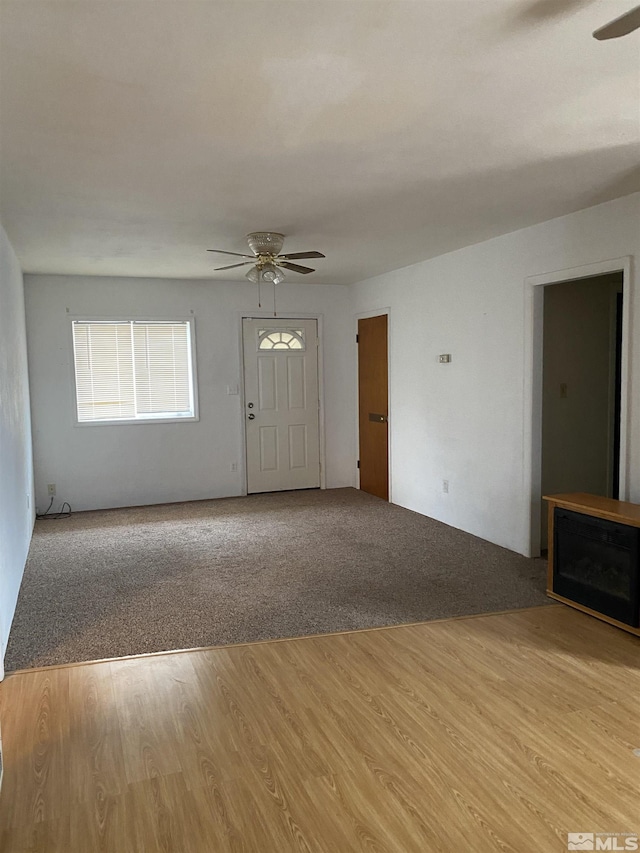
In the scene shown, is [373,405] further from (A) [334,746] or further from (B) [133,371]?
(A) [334,746]

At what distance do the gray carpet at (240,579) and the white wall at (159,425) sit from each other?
581mm

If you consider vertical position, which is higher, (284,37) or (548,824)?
(284,37)

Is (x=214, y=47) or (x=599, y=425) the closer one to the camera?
(x=214, y=47)

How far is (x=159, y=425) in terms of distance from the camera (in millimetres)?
6855

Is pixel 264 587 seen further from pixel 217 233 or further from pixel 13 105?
pixel 13 105

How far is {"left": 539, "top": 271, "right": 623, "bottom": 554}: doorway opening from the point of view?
16.3ft

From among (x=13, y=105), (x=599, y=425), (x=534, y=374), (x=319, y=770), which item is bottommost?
(x=319, y=770)

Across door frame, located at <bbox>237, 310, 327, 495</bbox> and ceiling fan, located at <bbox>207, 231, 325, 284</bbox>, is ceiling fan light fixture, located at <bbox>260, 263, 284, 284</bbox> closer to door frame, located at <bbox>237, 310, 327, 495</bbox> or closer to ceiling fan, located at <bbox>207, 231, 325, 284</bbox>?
Answer: ceiling fan, located at <bbox>207, 231, 325, 284</bbox>

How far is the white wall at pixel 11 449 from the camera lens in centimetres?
350

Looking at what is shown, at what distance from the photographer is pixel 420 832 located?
1936 millimetres

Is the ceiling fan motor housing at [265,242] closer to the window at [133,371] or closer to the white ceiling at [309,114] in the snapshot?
the white ceiling at [309,114]

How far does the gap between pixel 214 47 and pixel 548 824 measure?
2.68 meters

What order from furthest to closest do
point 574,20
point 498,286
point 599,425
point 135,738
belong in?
point 599,425
point 498,286
point 135,738
point 574,20

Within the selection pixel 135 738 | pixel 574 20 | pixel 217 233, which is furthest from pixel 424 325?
pixel 135 738
